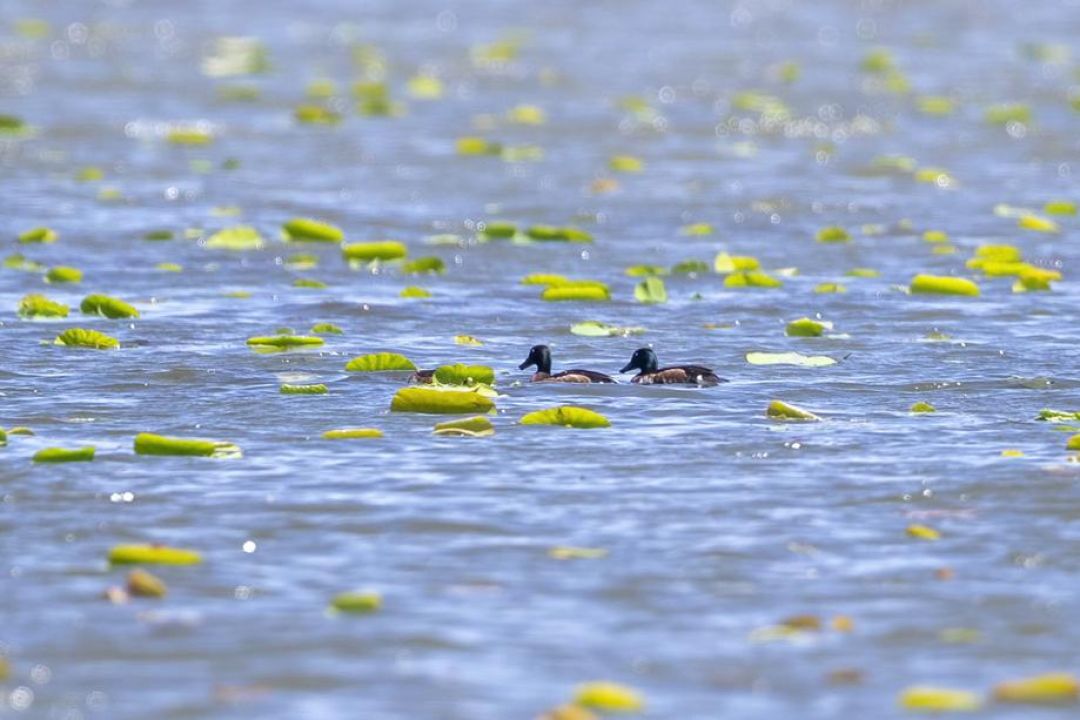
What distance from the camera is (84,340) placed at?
1423 centimetres

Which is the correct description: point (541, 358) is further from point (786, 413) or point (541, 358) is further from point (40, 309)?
Result: point (40, 309)

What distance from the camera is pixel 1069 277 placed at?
1756cm

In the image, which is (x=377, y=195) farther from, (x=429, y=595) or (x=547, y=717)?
(x=547, y=717)

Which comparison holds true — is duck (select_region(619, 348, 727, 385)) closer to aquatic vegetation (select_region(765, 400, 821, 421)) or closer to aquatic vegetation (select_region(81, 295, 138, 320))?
aquatic vegetation (select_region(765, 400, 821, 421))

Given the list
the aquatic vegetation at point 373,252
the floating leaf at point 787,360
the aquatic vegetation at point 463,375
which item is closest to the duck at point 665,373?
the floating leaf at point 787,360

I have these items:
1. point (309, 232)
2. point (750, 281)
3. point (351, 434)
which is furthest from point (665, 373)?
point (309, 232)

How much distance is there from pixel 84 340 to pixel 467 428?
345 centimetres

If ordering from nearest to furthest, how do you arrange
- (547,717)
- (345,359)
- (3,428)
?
(547,717), (3,428), (345,359)

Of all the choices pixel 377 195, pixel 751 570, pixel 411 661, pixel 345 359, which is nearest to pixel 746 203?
pixel 377 195

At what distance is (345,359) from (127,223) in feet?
20.5

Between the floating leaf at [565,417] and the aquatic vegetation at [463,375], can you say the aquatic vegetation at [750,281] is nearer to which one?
the aquatic vegetation at [463,375]

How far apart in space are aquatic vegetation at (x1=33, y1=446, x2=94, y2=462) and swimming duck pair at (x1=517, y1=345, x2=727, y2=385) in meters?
3.01

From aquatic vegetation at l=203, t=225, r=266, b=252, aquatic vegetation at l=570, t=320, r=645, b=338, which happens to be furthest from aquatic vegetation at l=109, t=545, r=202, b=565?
aquatic vegetation at l=203, t=225, r=266, b=252

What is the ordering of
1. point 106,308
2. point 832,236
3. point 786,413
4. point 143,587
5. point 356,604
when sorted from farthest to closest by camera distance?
point 832,236, point 106,308, point 786,413, point 143,587, point 356,604
